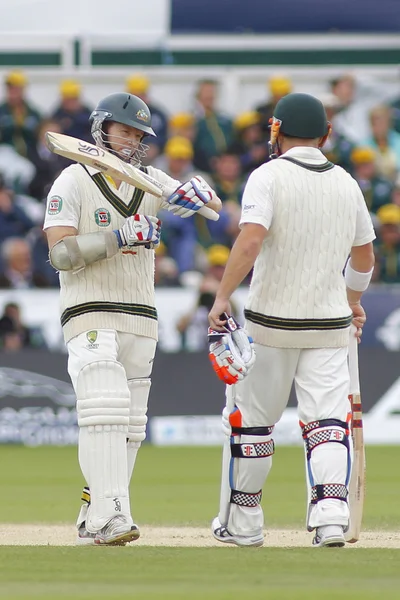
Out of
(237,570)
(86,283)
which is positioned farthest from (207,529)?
(237,570)

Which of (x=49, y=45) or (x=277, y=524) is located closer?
(x=277, y=524)

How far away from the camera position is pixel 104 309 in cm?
713

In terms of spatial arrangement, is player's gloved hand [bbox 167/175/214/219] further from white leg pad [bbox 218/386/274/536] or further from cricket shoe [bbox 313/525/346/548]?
cricket shoe [bbox 313/525/346/548]

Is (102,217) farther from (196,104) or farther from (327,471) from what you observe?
(196,104)

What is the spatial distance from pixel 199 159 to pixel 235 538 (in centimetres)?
1007

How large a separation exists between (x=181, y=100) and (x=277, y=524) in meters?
10.5

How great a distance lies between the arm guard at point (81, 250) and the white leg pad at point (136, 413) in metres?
0.71

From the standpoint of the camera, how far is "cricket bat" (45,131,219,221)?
23.2 feet

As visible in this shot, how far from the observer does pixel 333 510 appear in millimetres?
6812

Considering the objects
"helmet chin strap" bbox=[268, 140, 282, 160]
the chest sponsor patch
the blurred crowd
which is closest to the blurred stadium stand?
the blurred crowd

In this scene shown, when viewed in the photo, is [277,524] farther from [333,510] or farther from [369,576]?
[369,576]

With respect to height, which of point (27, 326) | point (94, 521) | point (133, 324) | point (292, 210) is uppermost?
point (27, 326)

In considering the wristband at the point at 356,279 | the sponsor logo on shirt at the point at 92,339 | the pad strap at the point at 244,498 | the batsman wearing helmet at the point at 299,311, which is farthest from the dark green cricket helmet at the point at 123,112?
the pad strap at the point at 244,498

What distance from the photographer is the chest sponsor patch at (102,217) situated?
7.17 m
